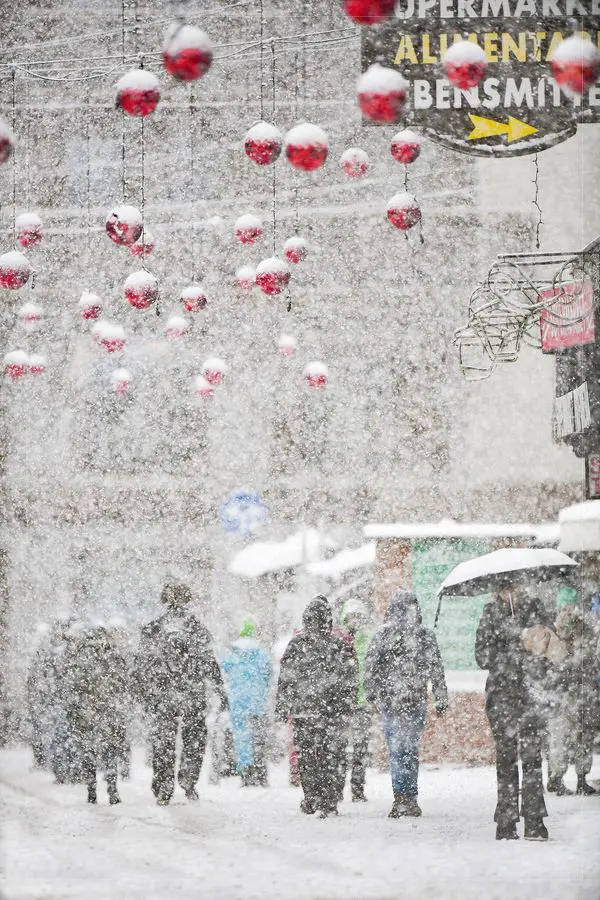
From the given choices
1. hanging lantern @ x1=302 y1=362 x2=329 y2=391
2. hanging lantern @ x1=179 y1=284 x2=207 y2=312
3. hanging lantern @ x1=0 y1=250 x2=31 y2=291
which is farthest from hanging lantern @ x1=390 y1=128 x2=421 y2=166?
hanging lantern @ x1=302 y1=362 x2=329 y2=391

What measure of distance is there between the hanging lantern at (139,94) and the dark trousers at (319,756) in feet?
17.3

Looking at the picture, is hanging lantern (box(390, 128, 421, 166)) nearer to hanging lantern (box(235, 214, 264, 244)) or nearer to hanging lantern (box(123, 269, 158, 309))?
hanging lantern (box(235, 214, 264, 244))

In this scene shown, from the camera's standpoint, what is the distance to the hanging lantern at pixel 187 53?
4977 mm

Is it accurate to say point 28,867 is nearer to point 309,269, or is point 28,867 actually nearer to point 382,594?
point 382,594

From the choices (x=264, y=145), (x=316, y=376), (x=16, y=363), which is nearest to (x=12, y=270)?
(x=264, y=145)

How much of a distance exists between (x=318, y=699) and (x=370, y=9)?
598cm

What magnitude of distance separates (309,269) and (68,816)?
1224 cm

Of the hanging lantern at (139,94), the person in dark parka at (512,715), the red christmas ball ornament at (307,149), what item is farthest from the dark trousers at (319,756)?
the hanging lantern at (139,94)

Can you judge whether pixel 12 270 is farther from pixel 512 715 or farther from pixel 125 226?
pixel 512 715

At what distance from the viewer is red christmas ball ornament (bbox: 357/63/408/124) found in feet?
17.0

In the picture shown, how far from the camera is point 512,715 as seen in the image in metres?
8.12

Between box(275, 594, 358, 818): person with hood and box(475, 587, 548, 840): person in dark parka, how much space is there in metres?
1.57

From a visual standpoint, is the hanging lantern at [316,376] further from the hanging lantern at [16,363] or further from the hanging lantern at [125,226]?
the hanging lantern at [125,226]

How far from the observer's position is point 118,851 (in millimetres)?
8125
